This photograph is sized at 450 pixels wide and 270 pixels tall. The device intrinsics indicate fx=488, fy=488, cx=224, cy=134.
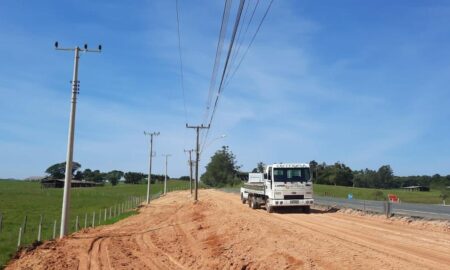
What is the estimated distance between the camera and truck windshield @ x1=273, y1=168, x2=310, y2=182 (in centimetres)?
3066

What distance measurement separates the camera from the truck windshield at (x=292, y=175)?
30.7 m

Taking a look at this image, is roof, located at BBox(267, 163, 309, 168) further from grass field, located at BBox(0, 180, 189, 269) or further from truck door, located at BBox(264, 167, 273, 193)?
grass field, located at BBox(0, 180, 189, 269)

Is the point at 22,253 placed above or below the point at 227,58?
below

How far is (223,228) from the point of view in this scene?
20797 mm

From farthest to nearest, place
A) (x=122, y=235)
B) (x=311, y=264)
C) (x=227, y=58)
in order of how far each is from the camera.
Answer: (x=122, y=235) < (x=227, y=58) < (x=311, y=264)

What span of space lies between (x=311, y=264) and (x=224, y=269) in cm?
245

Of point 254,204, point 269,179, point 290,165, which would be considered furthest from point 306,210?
point 254,204

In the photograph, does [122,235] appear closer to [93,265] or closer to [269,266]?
[93,265]

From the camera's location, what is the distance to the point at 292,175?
3070 centimetres

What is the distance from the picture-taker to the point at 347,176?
18200cm

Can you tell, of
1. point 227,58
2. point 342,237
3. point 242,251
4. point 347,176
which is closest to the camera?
point 227,58

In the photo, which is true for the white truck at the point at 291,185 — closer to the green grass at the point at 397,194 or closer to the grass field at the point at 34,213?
the grass field at the point at 34,213

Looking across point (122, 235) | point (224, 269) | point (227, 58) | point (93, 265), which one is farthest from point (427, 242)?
point (122, 235)

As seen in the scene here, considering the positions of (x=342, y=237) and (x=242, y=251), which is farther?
(x=342, y=237)
